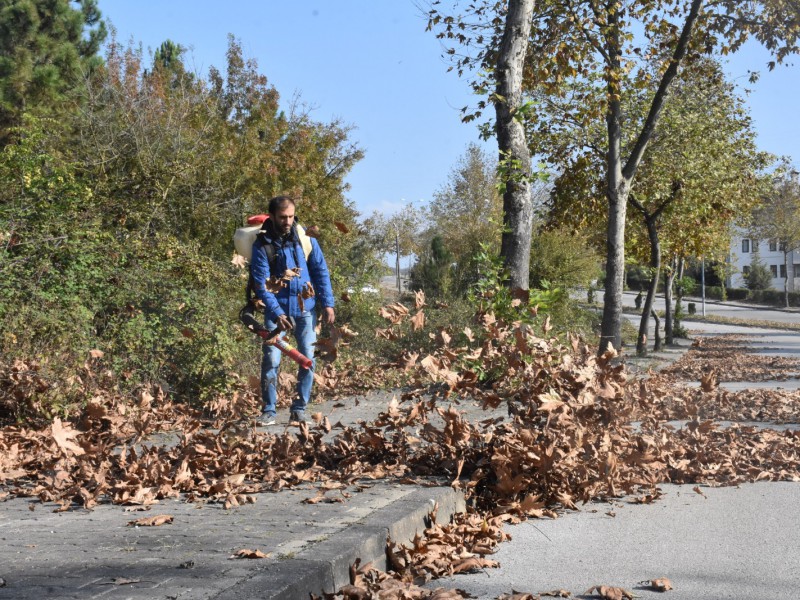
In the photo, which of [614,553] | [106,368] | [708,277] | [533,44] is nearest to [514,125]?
[533,44]

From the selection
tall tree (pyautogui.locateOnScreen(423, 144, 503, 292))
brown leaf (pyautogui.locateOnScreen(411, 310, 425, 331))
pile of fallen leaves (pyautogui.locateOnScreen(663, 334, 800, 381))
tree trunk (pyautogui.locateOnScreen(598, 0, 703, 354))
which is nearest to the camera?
brown leaf (pyautogui.locateOnScreen(411, 310, 425, 331))

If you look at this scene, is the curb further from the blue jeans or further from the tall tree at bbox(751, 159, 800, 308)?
the tall tree at bbox(751, 159, 800, 308)

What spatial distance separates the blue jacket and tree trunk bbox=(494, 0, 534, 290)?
4.64m

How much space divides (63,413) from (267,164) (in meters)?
15.6

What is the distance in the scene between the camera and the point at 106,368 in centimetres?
883

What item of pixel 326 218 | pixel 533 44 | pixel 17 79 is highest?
pixel 17 79

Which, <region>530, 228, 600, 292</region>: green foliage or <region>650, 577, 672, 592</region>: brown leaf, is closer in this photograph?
<region>650, 577, 672, 592</region>: brown leaf

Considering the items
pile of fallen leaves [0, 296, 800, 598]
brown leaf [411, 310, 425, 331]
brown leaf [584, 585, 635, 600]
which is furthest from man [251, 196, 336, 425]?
brown leaf [584, 585, 635, 600]

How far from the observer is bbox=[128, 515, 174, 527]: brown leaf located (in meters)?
4.80

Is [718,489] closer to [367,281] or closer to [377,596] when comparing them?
[377,596]

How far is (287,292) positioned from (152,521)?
3829 millimetres

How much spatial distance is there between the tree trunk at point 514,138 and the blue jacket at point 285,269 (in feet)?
15.2

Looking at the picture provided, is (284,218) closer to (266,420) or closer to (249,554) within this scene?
(266,420)

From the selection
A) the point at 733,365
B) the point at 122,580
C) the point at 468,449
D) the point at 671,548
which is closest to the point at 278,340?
the point at 468,449
